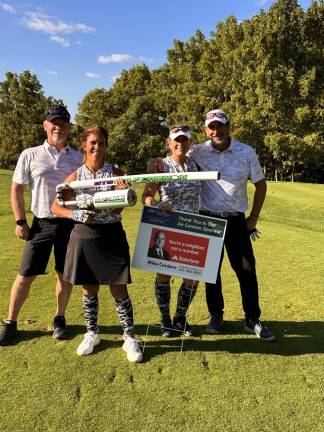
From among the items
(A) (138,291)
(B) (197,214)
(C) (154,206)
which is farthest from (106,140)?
(A) (138,291)

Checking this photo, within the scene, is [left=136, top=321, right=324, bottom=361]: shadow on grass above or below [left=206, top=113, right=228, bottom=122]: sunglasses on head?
below

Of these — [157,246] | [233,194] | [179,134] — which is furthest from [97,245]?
[233,194]

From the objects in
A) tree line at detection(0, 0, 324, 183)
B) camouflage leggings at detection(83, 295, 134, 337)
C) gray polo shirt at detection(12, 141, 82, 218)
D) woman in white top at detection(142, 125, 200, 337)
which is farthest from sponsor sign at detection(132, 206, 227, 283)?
tree line at detection(0, 0, 324, 183)

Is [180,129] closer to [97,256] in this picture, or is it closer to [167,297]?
[97,256]

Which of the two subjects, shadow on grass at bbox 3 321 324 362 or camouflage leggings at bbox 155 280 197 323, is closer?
shadow on grass at bbox 3 321 324 362

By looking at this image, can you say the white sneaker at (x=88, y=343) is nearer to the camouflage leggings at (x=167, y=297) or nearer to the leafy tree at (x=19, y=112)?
the camouflage leggings at (x=167, y=297)

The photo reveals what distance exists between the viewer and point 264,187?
4.85 m

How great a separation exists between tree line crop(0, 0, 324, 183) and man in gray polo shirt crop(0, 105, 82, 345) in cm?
3016

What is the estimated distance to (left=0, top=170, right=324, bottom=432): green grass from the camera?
3246 mm

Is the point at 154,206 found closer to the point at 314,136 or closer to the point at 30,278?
the point at 30,278

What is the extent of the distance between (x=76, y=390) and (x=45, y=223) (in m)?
1.73

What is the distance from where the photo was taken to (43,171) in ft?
14.7

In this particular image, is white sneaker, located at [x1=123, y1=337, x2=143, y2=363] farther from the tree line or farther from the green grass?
the tree line

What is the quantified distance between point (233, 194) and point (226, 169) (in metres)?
0.26
